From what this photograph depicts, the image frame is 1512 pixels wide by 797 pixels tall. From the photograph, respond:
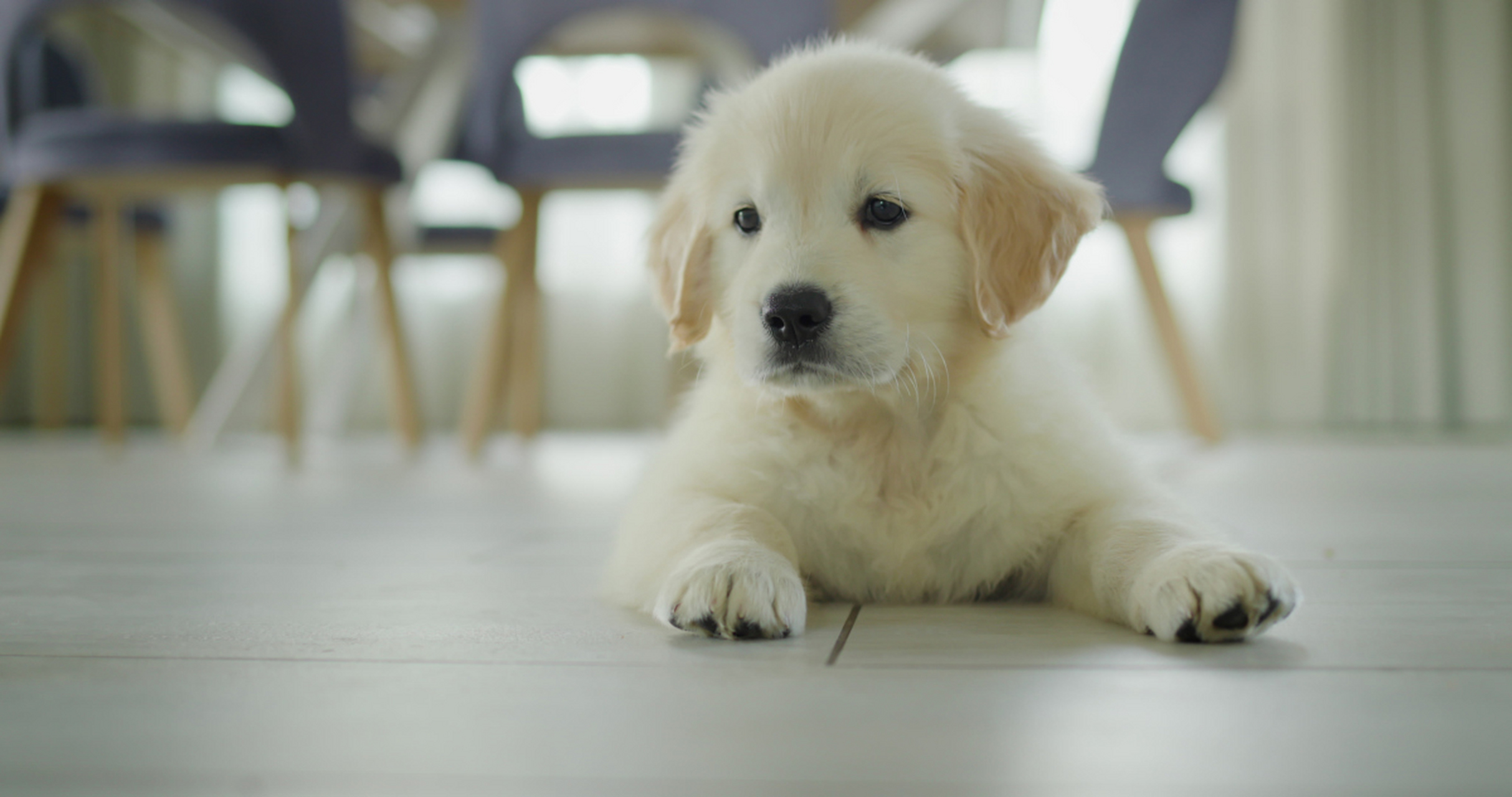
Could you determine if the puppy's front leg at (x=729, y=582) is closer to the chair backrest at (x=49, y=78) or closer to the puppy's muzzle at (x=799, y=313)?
the puppy's muzzle at (x=799, y=313)

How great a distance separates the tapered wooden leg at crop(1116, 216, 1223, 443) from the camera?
3254 millimetres

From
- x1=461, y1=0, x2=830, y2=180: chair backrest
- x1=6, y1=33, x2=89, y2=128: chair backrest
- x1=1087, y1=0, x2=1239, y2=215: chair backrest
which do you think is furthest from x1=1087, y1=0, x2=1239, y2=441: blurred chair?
x1=6, y1=33, x2=89, y2=128: chair backrest

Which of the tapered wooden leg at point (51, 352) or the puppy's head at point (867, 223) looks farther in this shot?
the tapered wooden leg at point (51, 352)

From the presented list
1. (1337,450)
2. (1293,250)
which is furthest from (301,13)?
(1293,250)

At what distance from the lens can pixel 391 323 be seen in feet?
11.3

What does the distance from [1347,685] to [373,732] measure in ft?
2.11

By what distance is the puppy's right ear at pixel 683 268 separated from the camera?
144 cm

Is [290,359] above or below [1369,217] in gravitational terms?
below

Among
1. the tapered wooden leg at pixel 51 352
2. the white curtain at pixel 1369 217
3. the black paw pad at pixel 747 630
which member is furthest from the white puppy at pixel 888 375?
the tapered wooden leg at pixel 51 352

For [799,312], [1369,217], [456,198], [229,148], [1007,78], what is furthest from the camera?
[456,198]

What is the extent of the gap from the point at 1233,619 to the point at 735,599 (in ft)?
1.34

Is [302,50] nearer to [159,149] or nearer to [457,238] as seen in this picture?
[159,149]

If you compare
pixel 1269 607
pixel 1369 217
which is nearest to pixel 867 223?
pixel 1269 607

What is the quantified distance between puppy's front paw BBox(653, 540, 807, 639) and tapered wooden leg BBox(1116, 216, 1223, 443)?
2496 mm
